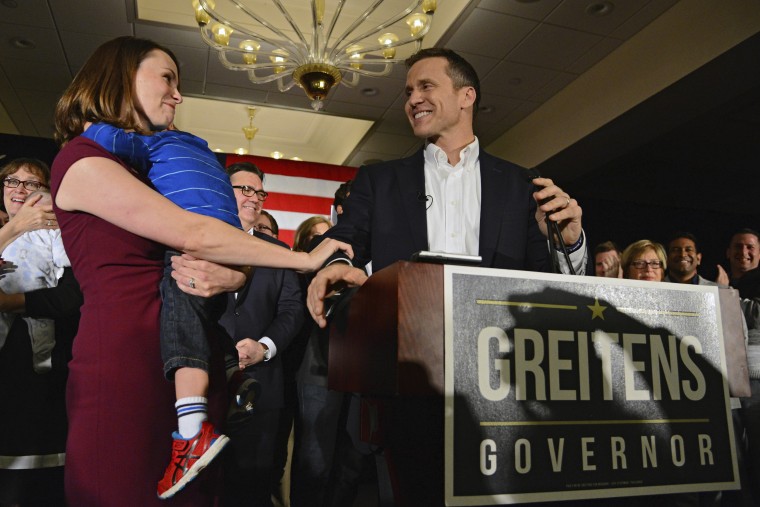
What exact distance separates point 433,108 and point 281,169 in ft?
13.2

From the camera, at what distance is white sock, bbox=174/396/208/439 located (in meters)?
1.00

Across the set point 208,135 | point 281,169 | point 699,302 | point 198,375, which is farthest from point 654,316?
point 208,135

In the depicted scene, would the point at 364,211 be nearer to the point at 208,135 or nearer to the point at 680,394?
the point at 680,394

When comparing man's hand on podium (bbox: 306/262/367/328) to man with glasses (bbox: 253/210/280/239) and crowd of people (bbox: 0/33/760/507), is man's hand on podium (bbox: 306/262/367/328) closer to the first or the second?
crowd of people (bbox: 0/33/760/507)

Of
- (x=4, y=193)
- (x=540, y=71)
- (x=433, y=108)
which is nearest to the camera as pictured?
(x=433, y=108)

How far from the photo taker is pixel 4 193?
237 centimetres

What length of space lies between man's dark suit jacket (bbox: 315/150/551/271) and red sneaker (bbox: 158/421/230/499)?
645 mm

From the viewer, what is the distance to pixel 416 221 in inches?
60.4

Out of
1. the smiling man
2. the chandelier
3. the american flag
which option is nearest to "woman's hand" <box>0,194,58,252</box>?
the chandelier

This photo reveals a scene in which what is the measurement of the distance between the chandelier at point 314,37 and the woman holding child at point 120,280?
9.87 ft

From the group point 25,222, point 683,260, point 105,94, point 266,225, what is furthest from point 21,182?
point 683,260

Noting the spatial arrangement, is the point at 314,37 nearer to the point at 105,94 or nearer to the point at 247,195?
the point at 247,195

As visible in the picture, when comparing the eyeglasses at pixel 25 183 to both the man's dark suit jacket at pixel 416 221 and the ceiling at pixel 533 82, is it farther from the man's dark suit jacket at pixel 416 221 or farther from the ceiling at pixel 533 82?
the ceiling at pixel 533 82

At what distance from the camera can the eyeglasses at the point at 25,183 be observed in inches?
92.1
